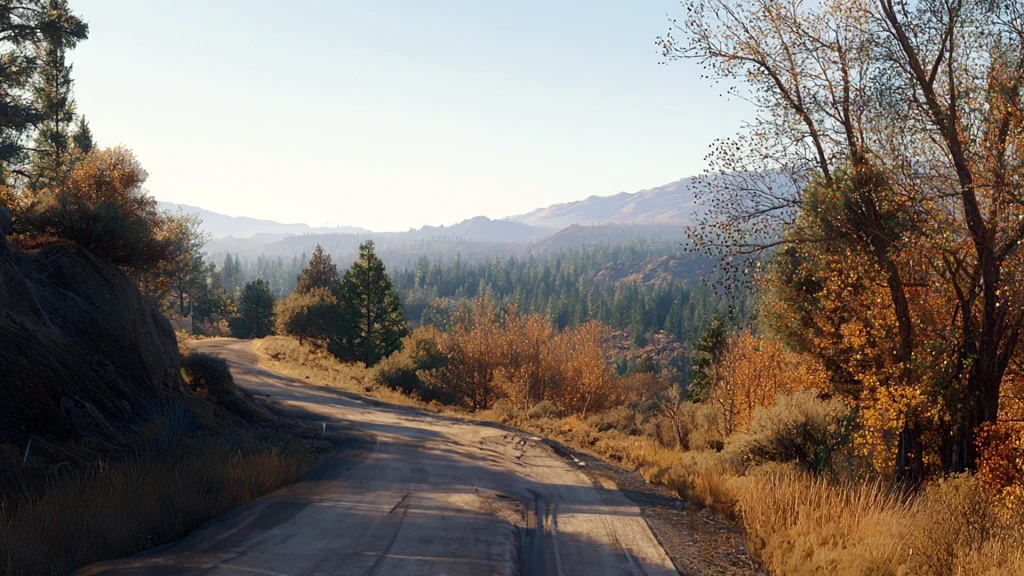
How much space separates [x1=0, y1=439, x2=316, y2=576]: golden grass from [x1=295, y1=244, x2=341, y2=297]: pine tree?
5778 centimetres

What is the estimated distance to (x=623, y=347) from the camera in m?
179

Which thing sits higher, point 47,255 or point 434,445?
point 47,255

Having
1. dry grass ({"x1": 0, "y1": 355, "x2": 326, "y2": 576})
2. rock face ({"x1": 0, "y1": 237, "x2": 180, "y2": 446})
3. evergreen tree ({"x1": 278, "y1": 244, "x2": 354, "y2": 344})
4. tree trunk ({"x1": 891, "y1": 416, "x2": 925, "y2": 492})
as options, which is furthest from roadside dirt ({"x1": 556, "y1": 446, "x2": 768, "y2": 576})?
evergreen tree ({"x1": 278, "y1": 244, "x2": 354, "y2": 344})

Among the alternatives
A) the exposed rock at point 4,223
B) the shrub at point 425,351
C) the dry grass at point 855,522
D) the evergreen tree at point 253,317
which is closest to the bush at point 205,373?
the exposed rock at point 4,223

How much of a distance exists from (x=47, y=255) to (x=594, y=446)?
1553 cm

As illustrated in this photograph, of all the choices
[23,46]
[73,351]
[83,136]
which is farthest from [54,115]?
[73,351]

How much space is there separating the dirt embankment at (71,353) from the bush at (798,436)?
13.0 metres

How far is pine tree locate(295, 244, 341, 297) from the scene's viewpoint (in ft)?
227

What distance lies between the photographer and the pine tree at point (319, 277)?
69.1 metres

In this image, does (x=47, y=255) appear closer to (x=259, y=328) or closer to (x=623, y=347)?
(x=259, y=328)

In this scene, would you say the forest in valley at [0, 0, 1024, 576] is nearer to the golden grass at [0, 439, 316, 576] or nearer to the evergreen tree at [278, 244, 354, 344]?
the golden grass at [0, 439, 316, 576]

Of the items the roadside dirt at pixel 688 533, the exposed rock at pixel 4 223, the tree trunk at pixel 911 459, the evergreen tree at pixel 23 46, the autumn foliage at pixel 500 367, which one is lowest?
the autumn foliage at pixel 500 367

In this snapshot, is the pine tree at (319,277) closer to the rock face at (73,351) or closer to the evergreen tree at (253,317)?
the evergreen tree at (253,317)

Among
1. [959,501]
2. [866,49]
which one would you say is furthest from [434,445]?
[866,49]
